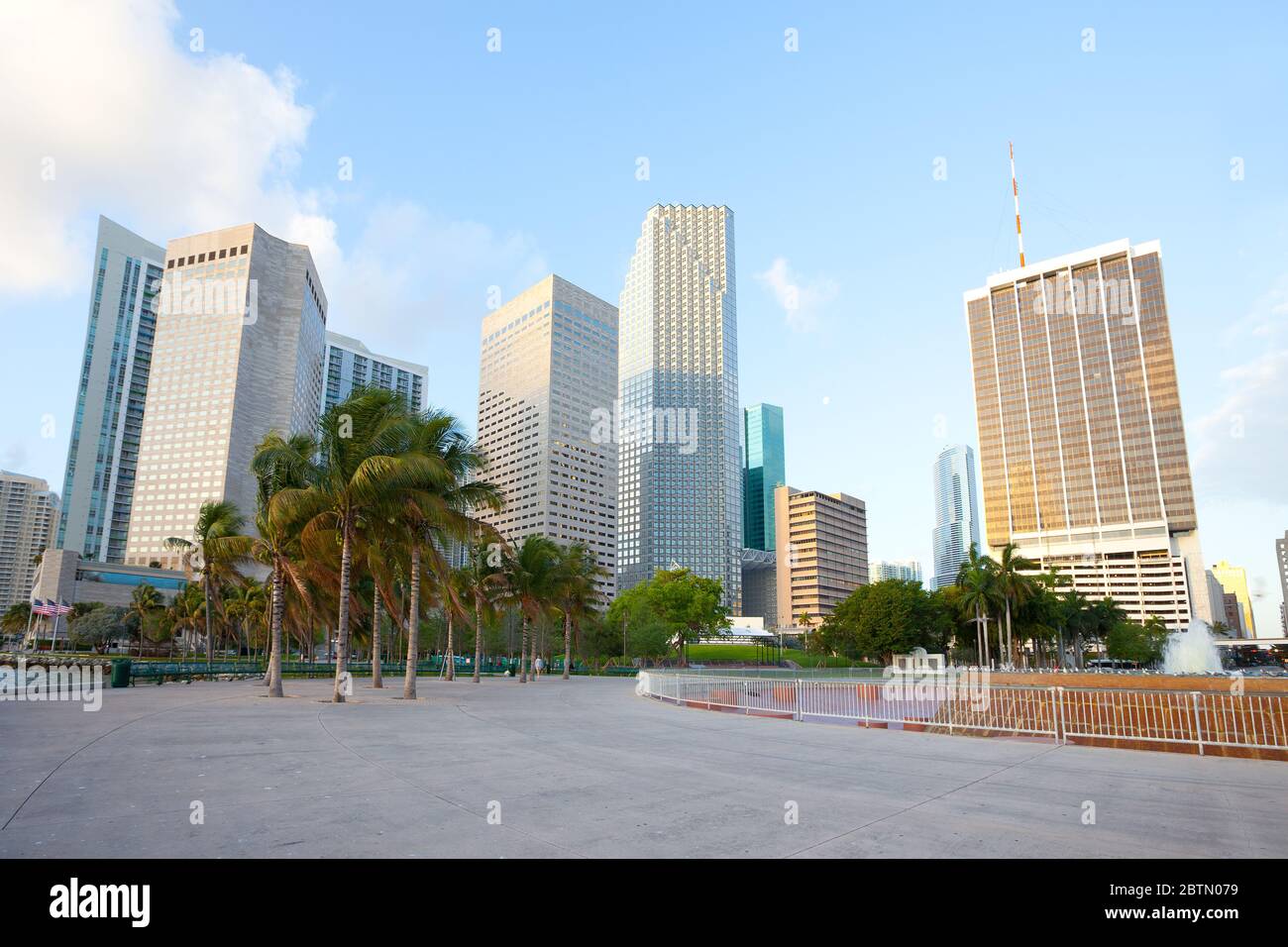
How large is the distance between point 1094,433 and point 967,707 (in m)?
161

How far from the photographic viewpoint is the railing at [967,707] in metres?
Answer: 15.9

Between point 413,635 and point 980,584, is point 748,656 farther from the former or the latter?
point 413,635

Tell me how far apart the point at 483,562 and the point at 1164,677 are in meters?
43.0

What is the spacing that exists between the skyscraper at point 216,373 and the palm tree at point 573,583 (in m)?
106

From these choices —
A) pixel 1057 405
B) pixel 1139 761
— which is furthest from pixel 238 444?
pixel 1057 405

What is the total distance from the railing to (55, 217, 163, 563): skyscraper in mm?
160283

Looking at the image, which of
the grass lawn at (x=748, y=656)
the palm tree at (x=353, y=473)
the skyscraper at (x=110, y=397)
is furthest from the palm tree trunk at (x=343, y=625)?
the skyscraper at (x=110, y=397)

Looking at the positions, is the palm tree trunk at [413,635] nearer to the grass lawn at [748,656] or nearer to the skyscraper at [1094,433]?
the grass lawn at [748,656]

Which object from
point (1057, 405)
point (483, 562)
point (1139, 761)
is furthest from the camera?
point (1057, 405)

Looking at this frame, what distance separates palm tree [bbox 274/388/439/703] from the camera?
2309cm

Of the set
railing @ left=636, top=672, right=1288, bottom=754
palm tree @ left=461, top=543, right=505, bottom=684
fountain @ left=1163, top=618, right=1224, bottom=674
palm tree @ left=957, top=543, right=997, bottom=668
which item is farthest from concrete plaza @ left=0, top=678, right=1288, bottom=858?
fountain @ left=1163, top=618, right=1224, bottom=674

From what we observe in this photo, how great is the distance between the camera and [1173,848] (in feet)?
19.6
